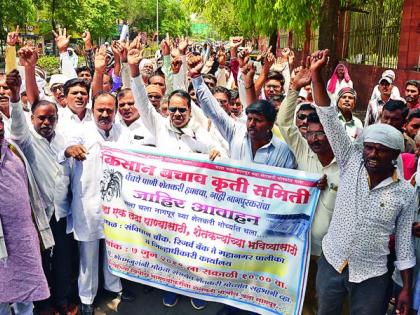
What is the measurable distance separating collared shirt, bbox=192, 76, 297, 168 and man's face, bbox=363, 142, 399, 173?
90 cm

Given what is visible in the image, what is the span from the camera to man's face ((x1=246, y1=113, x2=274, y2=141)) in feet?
10.1

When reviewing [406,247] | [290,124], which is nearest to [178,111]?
[290,124]

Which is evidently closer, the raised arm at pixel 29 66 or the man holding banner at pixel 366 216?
the man holding banner at pixel 366 216

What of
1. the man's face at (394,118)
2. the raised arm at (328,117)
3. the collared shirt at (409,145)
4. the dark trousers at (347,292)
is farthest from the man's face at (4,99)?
the collared shirt at (409,145)

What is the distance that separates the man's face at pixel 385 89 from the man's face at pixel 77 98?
4.95 m

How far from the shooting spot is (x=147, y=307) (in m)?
3.68

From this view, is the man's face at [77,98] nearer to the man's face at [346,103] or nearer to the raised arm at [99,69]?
the raised arm at [99,69]

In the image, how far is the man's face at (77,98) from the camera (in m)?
3.85

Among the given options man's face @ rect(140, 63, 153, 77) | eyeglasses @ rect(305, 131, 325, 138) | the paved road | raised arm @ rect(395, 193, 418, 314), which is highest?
man's face @ rect(140, 63, 153, 77)

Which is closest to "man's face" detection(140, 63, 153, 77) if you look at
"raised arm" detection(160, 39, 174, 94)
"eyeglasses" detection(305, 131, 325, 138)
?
"raised arm" detection(160, 39, 174, 94)

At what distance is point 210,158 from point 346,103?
1.95 metres

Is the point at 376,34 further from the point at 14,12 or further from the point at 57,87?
the point at 14,12

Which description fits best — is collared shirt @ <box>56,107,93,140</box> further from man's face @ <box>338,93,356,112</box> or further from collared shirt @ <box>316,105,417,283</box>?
man's face @ <box>338,93,356,112</box>

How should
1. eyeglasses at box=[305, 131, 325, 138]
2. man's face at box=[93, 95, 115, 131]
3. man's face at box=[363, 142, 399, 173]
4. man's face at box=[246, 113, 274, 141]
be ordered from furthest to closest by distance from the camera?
man's face at box=[93, 95, 115, 131], man's face at box=[246, 113, 274, 141], eyeglasses at box=[305, 131, 325, 138], man's face at box=[363, 142, 399, 173]
